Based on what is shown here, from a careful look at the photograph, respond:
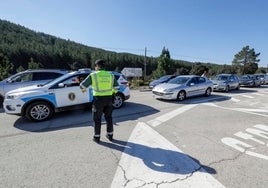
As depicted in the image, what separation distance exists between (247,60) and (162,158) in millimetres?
78428

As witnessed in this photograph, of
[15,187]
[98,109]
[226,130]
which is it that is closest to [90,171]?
[15,187]

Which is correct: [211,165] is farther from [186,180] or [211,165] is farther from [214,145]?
[214,145]

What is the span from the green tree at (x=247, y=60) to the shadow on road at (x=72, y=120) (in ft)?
231

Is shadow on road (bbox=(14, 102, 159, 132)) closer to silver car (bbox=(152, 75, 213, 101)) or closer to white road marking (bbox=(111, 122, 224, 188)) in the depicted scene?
white road marking (bbox=(111, 122, 224, 188))

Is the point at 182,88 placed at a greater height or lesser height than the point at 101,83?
lesser

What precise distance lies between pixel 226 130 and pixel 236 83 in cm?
1213

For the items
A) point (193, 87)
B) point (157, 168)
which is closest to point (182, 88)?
point (193, 87)

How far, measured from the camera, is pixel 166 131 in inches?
193

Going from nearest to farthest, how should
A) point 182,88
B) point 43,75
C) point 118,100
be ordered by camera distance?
point 118,100
point 43,75
point 182,88

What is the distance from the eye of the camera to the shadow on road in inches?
205

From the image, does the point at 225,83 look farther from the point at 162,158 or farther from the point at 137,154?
the point at 137,154

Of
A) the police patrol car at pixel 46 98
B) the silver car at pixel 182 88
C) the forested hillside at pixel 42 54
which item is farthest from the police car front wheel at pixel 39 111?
the forested hillside at pixel 42 54

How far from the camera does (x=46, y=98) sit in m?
5.86

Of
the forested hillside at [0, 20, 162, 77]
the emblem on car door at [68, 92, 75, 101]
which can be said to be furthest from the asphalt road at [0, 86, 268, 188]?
the forested hillside at [0, 20, 162, 77]
